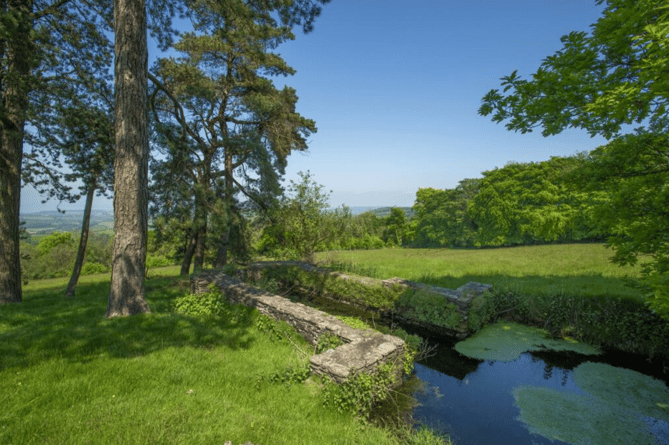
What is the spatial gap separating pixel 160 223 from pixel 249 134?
236 inches

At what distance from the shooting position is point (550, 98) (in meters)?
4.91

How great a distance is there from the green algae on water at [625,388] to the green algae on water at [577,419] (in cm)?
35

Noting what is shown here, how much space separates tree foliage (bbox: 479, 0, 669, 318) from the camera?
13.7ft

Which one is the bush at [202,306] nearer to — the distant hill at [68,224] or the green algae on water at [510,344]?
the distant hill at [68,224]

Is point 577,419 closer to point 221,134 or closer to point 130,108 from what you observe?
point 130,108

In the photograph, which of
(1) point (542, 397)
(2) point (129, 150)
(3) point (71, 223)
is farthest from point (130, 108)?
(3) point (71, 223)

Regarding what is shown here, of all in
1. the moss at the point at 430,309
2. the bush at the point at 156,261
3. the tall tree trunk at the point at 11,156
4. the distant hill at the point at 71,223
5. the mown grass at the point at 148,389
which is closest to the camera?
the mown grass at the point at 148,389

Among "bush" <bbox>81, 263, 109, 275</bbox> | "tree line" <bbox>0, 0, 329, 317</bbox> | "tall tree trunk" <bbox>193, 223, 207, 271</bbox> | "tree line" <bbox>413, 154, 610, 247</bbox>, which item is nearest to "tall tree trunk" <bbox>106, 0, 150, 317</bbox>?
"tree line" <bbox>0, 0, 329, 317</bbox>

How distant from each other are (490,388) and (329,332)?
3.77 m

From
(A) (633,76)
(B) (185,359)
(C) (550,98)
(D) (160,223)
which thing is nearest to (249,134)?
(D) (160,223)

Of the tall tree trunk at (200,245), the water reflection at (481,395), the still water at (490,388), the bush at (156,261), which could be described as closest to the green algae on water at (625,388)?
the still water at (490,388)

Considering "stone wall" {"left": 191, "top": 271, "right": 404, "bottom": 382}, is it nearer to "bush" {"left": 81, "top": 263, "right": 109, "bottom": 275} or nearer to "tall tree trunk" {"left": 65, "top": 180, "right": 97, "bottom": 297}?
"tall tree trunk" {"left": 65, "top": 180, "right": 97, "bottom": 297}

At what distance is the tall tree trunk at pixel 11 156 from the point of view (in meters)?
7.54

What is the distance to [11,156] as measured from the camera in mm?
8047
